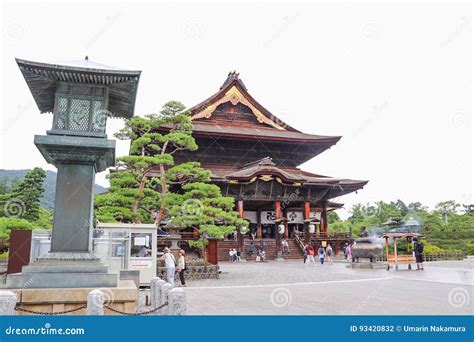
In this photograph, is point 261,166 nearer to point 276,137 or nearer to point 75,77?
point 276,137

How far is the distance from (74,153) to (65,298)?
3.26 m

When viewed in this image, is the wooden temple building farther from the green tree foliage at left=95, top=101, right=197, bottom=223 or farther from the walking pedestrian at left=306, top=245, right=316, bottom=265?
the green tree foliage at left=95, top=101, right=197, bottom=223

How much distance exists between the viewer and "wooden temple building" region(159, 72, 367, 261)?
31.5 meters

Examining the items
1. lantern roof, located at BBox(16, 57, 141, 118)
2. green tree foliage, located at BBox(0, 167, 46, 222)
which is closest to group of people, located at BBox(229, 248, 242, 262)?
green tree foliage, located at BBox(0, 167, 46, 222)

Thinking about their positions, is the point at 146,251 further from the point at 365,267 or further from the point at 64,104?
the point at 365,267

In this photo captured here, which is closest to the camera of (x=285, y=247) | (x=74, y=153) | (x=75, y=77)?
(x=74, y=153)

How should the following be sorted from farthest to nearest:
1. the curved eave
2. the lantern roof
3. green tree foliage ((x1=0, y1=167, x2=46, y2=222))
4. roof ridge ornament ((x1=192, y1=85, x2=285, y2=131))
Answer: roof ridge ornament ((x1=192, y1=85, x2=285, y2=131)) < the curved eave < green tree foliage ((x1=0, y1=167, x2=46, y2=222)) < the lantern roof

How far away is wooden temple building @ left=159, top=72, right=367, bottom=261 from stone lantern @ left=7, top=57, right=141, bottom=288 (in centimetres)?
2058

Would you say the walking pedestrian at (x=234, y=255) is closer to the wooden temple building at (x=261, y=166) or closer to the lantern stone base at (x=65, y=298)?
the wooden temple building at (x=261, y=166)

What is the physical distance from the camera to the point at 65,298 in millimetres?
7910

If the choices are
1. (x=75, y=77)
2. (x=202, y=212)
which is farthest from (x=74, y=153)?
(x=202, y=212)

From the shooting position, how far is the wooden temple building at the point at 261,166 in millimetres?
31500

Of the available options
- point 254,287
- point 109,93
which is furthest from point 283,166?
point 109,93

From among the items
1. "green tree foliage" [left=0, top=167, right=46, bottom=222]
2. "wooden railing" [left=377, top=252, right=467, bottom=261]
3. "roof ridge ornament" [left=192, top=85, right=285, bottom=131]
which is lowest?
"wooden railing" [left=377, top=252, right=467, bottom=261]
